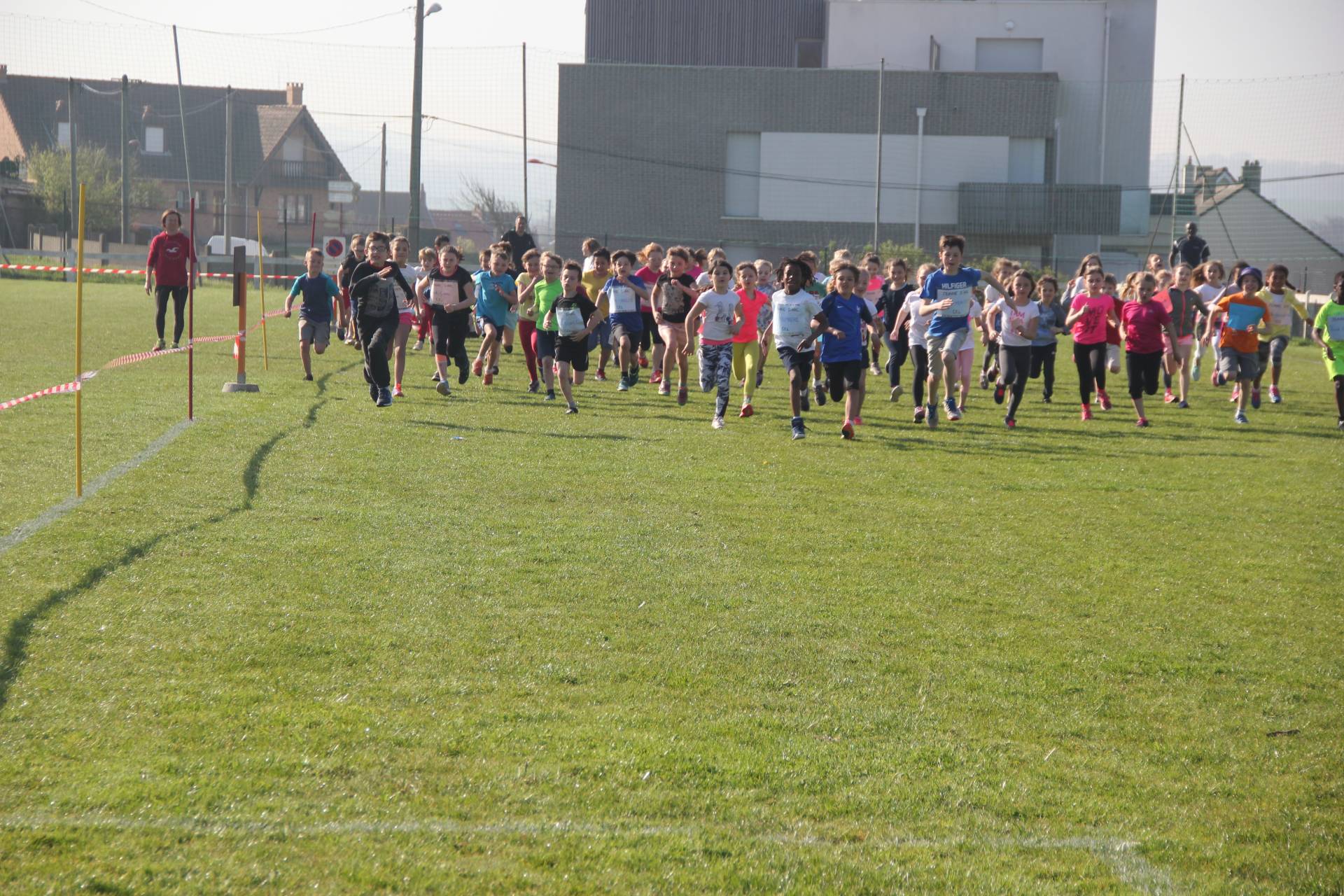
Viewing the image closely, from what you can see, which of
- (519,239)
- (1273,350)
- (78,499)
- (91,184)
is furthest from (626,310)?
(91,184)

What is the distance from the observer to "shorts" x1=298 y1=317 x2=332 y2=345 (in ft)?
58.2

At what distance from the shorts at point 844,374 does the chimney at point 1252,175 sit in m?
30.3

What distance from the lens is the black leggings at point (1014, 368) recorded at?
1516cm

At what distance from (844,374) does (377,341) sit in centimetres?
486

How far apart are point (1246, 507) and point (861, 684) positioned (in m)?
6.26

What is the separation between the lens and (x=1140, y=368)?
52.4 ft

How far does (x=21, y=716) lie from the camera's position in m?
4.90

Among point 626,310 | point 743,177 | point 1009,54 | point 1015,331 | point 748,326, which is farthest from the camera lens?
point 1009,54

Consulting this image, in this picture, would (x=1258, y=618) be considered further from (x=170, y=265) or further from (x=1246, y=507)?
(x=170, y=265)

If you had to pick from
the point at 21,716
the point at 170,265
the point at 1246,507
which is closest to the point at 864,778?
the point at 21,716

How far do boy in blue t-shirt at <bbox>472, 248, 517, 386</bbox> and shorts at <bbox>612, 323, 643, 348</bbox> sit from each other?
4.36 feet

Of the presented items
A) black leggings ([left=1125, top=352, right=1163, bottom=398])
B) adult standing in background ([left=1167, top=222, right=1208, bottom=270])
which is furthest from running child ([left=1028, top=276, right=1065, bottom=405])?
adult standing in background ([left=1167, top=222, right=1208, bottom=270])

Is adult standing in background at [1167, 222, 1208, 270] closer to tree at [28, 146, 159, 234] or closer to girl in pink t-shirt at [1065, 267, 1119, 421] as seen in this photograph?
girl in pink t-shirt at [1065, 267, 1119, 421]

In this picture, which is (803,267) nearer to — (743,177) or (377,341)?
(377,341)
